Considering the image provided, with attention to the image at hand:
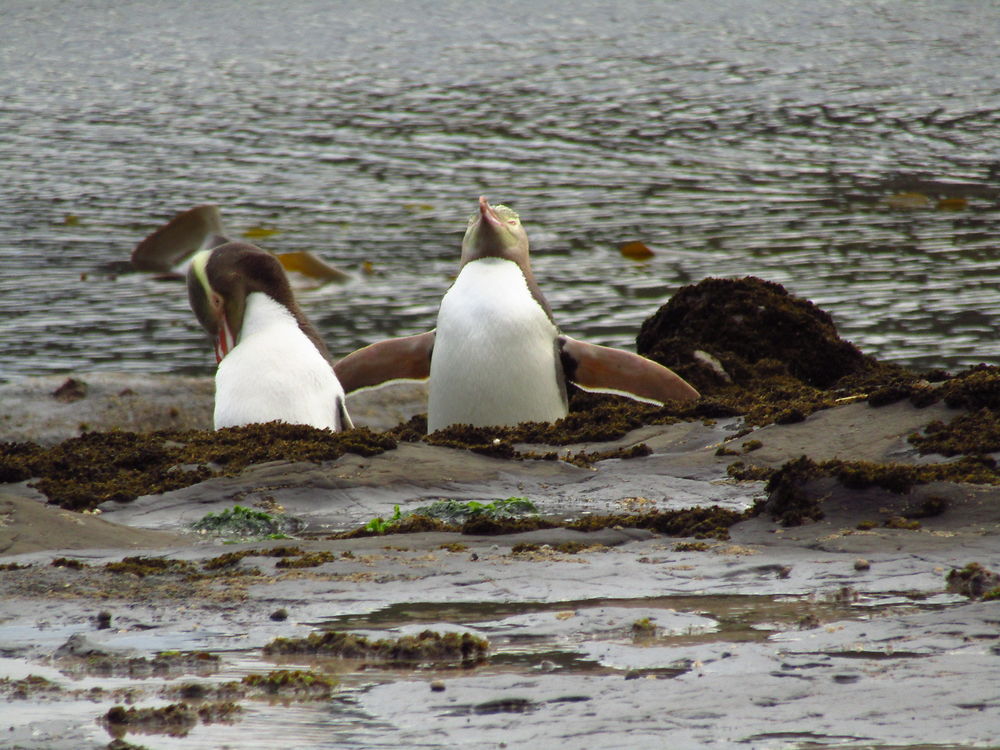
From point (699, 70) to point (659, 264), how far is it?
11.8m

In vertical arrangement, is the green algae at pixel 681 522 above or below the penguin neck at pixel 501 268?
below

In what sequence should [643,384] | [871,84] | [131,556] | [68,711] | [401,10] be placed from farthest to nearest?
[401,10], [871,84], [643,384], [131,556], [68,711]

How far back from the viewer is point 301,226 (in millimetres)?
14797

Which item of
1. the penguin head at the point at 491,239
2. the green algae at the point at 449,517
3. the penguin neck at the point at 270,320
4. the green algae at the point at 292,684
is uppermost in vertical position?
the penguin head at the point at 491,239

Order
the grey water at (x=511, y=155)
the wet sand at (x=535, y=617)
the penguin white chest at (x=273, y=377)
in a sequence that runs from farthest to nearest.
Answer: the grey water at (x=511, y=155)
the penguin white chest at (x=273, y=377)
the wet sand at (x=535, y=617)

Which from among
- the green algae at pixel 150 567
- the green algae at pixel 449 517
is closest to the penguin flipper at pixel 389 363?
the green algae at pixel 449 517

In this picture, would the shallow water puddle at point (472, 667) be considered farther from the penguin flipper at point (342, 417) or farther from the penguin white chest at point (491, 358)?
the penguin white chest at point (491, 358)

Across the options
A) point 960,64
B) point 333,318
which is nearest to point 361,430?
point 333,318

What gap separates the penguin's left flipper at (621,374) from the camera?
800 cm

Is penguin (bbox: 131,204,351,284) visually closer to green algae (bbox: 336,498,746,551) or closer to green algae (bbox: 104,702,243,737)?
green algae (bbox: 336,498,746,551)

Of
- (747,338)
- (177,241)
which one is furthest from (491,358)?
(177,241)

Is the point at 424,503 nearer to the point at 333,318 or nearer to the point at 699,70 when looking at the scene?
the point at 333,318

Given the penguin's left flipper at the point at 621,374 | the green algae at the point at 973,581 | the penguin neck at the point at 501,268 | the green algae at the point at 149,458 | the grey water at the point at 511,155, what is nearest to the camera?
the green algae at the point at 973,581

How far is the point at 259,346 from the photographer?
7.56 meters
